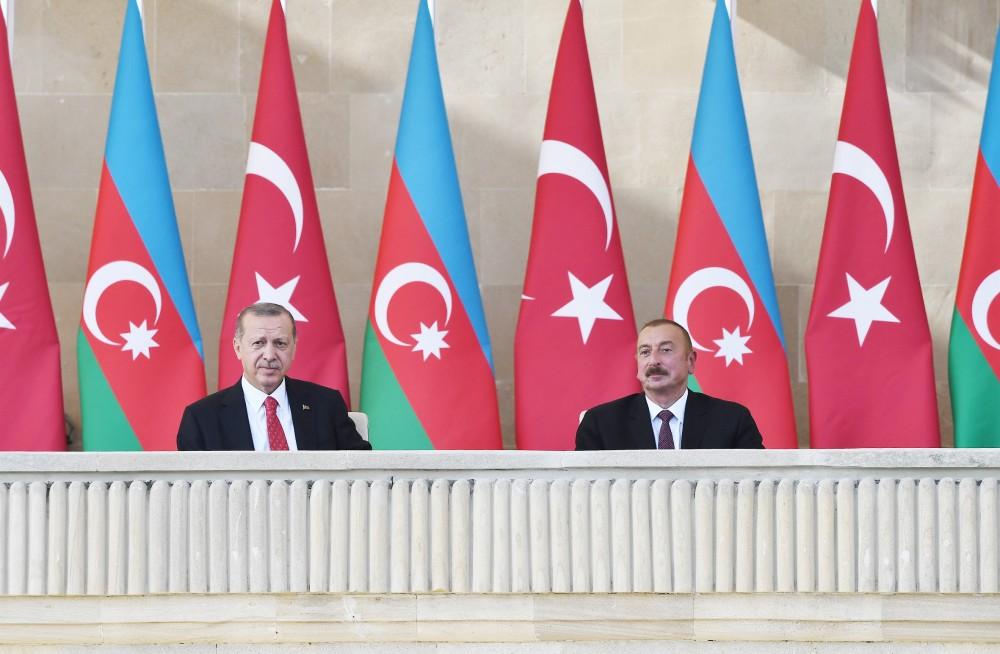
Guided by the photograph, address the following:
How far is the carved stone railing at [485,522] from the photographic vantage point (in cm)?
411

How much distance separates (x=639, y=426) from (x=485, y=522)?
1.11 metres

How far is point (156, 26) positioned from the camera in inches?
307

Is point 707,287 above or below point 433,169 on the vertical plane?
below

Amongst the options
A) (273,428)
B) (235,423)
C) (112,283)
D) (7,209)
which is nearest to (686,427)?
(273,428)

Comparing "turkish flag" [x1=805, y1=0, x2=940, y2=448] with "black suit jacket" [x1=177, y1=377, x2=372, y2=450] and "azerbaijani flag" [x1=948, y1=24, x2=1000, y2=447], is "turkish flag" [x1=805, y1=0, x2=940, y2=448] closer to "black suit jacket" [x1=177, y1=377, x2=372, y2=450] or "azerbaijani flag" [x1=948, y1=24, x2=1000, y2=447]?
"azerbaijani flag" [x1=948, y1=24, x2=1000, y2=447]

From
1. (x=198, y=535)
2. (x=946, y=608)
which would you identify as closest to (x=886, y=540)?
(x=946, y=608)

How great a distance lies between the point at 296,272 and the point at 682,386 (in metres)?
2.23

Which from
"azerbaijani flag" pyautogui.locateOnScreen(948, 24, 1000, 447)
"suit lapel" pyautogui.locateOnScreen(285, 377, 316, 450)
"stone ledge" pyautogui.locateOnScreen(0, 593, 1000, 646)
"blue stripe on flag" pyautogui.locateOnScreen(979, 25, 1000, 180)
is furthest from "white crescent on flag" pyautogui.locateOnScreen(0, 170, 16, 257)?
"blue stripe on flag" pyautogui.locateOnScreen(979, 25, 1000, 180)

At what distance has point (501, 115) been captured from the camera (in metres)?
7.73

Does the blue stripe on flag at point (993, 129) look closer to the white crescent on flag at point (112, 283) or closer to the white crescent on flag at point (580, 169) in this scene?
the white crescent on flag at point (580, 169)

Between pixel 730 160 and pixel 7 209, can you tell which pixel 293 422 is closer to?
pixel 7 209

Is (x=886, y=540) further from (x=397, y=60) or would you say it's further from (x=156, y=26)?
(x=156, y=26)

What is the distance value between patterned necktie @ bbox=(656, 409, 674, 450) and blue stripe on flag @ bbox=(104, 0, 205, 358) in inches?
98.0

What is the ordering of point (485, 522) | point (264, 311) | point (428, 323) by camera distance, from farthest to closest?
point (428, 323) < point (264, 311) < point (485, 522)
